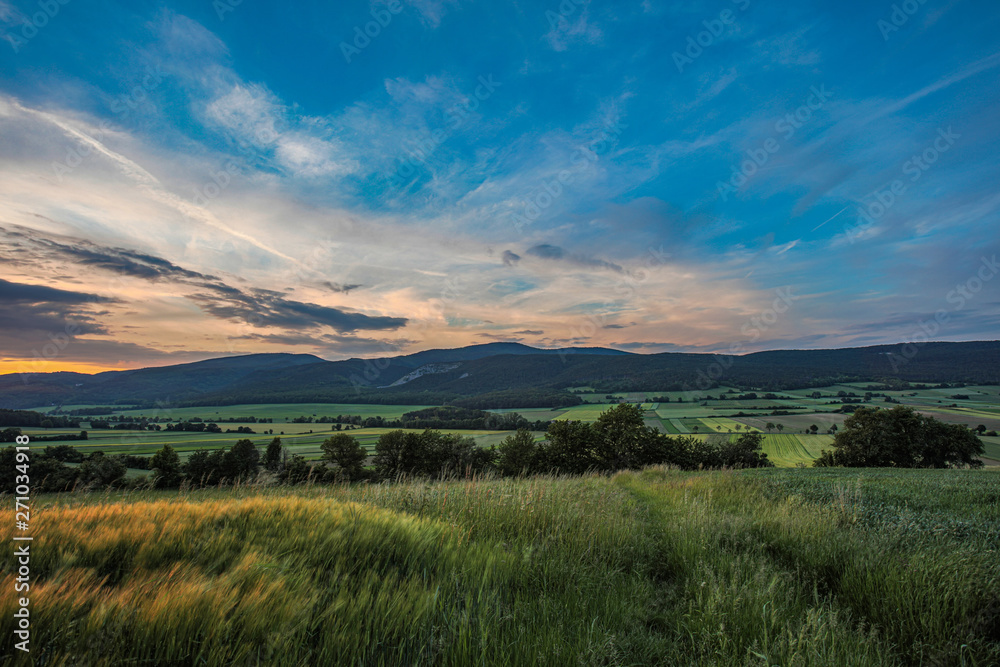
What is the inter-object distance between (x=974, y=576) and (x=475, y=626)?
5.02 metres

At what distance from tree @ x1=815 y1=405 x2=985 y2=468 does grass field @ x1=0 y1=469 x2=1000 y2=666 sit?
48.0 m

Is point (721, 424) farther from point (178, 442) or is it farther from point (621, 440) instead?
point (178, 442)

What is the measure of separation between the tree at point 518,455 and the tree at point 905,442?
34.6m

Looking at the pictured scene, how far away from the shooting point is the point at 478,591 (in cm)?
339

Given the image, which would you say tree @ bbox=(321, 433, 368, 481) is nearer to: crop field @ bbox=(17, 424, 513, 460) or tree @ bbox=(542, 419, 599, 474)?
crop field @ bbox=(17, 424, 513, 460)

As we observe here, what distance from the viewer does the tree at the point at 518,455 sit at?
3988 cm

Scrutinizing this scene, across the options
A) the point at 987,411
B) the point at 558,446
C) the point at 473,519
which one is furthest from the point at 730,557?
the point at 987,411

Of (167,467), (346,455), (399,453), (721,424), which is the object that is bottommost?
(721,424)

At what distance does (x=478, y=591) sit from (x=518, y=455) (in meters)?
38.7

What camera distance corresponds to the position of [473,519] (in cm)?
575

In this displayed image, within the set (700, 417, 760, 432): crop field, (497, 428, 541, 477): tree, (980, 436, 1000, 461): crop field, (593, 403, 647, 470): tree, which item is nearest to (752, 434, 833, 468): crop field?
(700, 417, 760, 432): crop field

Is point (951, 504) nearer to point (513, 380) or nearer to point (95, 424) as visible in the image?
point (95, 424)

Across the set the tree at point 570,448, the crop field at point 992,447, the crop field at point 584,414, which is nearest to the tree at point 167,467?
the tree at point 570,448

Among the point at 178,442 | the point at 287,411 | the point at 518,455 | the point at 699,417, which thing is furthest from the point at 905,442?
the point at 287,411
